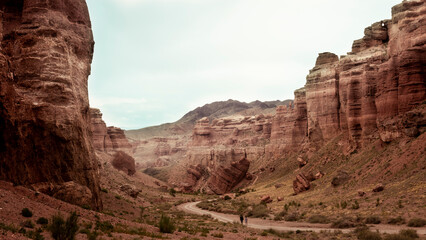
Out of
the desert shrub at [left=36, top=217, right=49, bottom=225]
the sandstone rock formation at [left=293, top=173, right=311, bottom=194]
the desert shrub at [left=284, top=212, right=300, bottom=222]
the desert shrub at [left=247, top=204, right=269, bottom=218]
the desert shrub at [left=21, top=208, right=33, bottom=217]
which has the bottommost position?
the desert shrub at [left=247, top=204, right=269, bottom=218]

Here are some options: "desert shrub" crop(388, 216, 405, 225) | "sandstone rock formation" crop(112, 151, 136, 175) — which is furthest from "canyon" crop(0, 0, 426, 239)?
"desert shrub" crop(388, 216, 405, 225)

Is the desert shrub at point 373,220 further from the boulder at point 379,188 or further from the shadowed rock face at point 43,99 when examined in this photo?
the shadowed rock face at point 43,99

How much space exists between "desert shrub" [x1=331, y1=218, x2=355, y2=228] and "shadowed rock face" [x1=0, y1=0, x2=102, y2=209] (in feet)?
55.0

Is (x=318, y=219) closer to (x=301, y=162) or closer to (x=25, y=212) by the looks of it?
(x=25, y=212)

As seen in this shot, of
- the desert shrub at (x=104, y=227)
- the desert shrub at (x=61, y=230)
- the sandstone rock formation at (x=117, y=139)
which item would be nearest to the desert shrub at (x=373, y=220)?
the desert shrub at (x=104, y=227)

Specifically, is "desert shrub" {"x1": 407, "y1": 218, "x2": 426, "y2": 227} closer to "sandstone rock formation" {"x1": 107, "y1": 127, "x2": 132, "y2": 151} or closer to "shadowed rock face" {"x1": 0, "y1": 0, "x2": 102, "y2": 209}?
"shadowed rock face" {"x1": 0, "y1": 0, "x2": 102, "y2": 209}

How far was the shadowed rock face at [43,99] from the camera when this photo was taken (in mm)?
17766

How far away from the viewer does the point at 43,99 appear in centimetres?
1991

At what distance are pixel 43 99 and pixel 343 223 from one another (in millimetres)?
21455

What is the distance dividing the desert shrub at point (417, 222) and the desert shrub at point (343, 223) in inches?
153

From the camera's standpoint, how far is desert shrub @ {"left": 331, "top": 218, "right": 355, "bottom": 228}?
24.6 metres

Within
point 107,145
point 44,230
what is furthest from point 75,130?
point 107,145

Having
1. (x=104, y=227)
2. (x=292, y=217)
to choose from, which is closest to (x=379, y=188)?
(x=292, y=217)

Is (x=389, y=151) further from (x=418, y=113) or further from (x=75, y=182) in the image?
(x=75, y=182)
